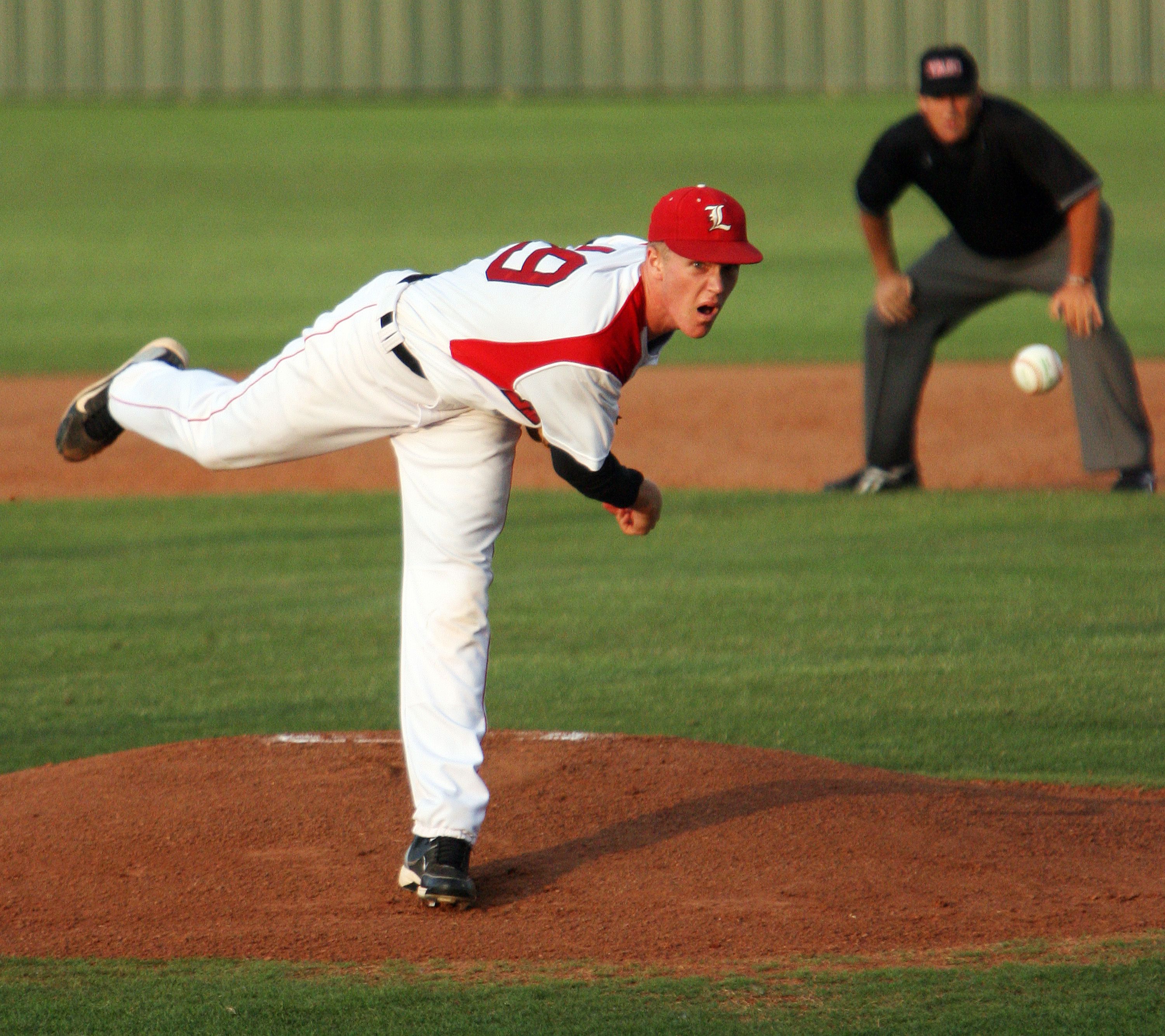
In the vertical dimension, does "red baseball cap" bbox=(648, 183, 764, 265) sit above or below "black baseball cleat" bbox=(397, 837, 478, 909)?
above

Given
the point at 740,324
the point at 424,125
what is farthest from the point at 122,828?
the point at 424,125

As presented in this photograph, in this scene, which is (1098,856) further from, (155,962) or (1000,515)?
(1000,515)

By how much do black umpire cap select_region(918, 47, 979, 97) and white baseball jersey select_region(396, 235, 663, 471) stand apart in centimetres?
395

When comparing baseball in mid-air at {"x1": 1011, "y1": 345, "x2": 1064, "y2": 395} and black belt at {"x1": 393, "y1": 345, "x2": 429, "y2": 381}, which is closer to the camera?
black belt at {"x1": 393, "y1": 345, "x2": 429, "y2": 381}

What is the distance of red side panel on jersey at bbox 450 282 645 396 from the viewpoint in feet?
11.6

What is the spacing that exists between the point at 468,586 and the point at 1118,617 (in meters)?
3.53

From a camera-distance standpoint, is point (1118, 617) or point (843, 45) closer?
point (1118, 617)

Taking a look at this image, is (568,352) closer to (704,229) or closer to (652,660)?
(704,229)

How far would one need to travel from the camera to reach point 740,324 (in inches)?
629

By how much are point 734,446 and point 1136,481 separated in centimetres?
271

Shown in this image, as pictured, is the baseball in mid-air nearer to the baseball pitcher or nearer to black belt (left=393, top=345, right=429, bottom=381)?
the baseball pitcher

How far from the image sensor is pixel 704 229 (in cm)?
349

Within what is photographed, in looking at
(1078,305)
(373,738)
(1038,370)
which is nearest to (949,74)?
(1078,305)

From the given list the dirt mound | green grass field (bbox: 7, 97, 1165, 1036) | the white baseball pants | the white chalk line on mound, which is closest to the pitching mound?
the white chalk line on mound
